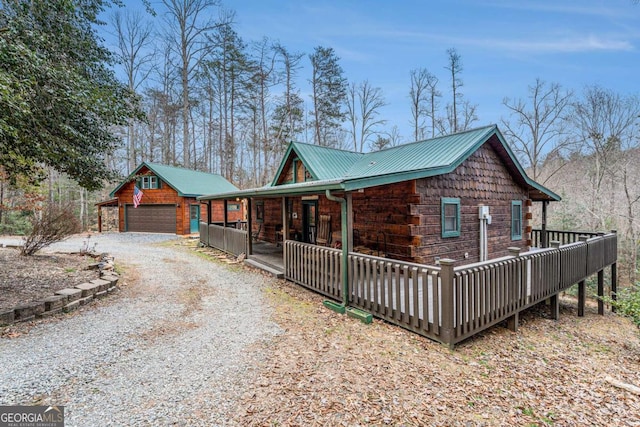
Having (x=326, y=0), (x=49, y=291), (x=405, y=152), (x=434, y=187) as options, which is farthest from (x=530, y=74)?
(x=49, y=291)

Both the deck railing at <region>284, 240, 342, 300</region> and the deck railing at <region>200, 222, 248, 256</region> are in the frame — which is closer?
the deck railing at <region>284, 240, 342, 300</region>

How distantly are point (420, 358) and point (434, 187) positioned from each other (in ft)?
15.4

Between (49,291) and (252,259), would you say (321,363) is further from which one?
(252,259)

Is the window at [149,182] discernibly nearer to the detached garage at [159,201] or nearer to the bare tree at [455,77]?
the detached garage at [159,201]

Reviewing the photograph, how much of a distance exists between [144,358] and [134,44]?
24.9m

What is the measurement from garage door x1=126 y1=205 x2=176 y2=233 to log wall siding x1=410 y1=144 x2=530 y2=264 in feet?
54.4

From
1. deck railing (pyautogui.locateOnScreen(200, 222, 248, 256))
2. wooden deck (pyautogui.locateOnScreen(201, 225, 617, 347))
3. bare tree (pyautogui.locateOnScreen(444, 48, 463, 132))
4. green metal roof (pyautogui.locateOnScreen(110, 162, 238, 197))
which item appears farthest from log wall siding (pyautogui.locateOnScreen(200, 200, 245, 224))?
bare tree (pyautogui.locateOnScreen(444, 48, 463, 132))

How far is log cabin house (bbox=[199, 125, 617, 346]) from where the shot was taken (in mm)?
4570

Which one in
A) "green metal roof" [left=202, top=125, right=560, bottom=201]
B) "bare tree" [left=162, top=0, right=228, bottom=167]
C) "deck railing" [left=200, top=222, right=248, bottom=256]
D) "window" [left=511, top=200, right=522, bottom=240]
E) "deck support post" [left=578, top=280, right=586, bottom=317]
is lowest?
"deck support post" [left=578, top=280, right=586, bottom=317]

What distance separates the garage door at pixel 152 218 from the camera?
19.2 metres

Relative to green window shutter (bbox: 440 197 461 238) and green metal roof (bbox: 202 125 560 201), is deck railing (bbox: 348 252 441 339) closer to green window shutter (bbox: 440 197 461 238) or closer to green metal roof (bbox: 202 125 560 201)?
green metal roof (bbox: 202 125 560 201)

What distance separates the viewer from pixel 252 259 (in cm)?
983

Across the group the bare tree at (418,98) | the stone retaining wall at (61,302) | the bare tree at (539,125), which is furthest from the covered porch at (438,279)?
the bare tree at (418,98)

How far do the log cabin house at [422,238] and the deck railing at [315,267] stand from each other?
0.9 inches
